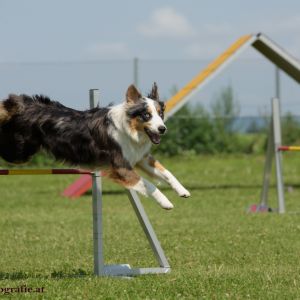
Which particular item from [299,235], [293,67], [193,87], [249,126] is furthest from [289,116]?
[299,235]

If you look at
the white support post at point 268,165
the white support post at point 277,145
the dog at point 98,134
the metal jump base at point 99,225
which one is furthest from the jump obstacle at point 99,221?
the white support post at point 268,165

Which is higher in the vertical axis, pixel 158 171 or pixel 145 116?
pixel 145 116

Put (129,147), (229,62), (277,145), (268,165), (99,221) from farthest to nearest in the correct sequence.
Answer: (229,62) → (268,165) → (277,145) → (99,221) → (129,147)

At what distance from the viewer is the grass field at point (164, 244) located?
18.4 feet

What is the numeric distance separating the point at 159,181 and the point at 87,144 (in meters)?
0.65

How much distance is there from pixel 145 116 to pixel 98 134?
1.26ft

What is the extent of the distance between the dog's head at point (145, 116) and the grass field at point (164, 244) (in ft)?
3.54

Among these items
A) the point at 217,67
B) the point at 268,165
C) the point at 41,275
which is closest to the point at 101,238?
the point at 41,275

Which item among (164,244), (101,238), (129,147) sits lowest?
(164,244)

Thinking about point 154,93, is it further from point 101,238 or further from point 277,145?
point 277,145

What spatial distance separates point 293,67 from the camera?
15.9 meters

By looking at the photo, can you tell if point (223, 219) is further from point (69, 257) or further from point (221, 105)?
point (221, 105)

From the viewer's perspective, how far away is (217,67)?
49.0 feet

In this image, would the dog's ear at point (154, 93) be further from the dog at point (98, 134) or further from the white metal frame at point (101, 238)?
the white metal frame at point (101, 238)
